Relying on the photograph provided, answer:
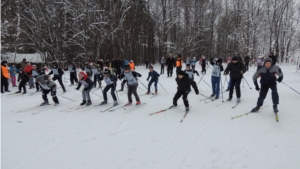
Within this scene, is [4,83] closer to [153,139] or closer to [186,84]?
[186,84]

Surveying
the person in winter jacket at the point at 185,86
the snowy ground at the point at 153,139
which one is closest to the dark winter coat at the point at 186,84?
the person in winter jacket at the point at 185,86

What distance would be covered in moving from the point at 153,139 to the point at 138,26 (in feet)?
87.5

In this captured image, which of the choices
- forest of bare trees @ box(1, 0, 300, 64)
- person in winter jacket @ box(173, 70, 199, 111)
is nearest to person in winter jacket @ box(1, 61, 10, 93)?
forest of bare trees @ box(1, 0, 300, 64)

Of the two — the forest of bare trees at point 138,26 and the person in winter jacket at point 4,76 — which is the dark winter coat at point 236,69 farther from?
the forest of bare trees at point 138,26

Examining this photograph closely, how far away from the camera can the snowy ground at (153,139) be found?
3.94 m

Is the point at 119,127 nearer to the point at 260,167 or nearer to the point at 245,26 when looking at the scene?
the point at 260,167

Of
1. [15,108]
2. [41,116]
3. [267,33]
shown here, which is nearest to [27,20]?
[15,108]

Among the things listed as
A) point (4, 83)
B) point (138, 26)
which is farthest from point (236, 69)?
point (138, 26)

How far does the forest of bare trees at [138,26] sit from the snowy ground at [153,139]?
16.6m

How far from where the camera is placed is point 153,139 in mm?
4992

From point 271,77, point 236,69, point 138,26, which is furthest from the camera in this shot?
point 138,26

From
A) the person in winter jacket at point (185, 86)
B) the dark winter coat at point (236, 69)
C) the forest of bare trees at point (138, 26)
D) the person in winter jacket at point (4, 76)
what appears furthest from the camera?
the forest of bare trees at point (138, 26)

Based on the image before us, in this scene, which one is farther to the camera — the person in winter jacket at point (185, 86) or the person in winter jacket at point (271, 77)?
the person in winter jacket at point (185, 86)

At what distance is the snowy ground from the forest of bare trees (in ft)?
54.5
